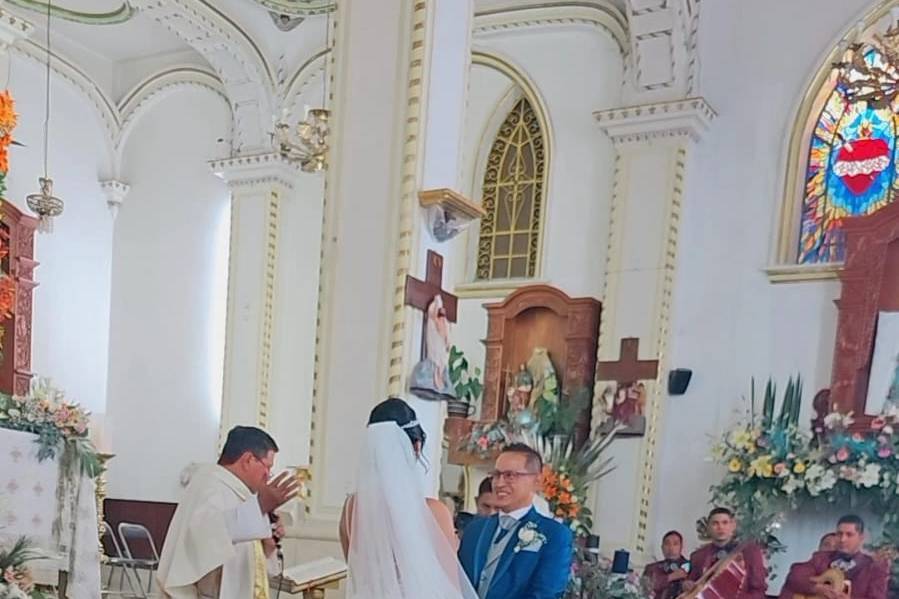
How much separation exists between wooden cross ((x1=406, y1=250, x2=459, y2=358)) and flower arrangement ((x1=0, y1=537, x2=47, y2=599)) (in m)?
2.34

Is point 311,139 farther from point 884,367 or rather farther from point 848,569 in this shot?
point 848,569

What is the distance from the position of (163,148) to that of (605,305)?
673 centimetres

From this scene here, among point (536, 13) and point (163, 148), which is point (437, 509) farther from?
point (163, 148)

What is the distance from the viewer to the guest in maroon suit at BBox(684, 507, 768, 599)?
778cm

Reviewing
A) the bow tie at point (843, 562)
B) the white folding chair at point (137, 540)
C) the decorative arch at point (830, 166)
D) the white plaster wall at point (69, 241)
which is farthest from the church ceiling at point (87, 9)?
the bow tie at point (843, 562)

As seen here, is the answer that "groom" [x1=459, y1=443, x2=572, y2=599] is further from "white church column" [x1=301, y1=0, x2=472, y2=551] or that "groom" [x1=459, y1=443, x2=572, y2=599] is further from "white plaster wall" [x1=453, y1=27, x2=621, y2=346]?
"white plaster wall" [x1=453, y1=27, x2=621, y2=346]

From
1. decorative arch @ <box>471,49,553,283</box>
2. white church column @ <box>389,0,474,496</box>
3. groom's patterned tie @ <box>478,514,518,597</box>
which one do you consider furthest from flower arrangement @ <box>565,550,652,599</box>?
decorative arch @ <box>471,49,553,283</box>

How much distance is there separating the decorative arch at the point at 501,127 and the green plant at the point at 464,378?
2.91 ft

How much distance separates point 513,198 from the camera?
11117 mm

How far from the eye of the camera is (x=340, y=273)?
590 cm

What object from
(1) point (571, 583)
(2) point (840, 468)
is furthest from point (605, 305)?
(1) point (571, 583)

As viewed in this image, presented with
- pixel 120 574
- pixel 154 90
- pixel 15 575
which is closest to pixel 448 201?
pixel 15 575

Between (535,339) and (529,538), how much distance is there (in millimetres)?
6461

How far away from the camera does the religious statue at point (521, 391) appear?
10.1 metres
